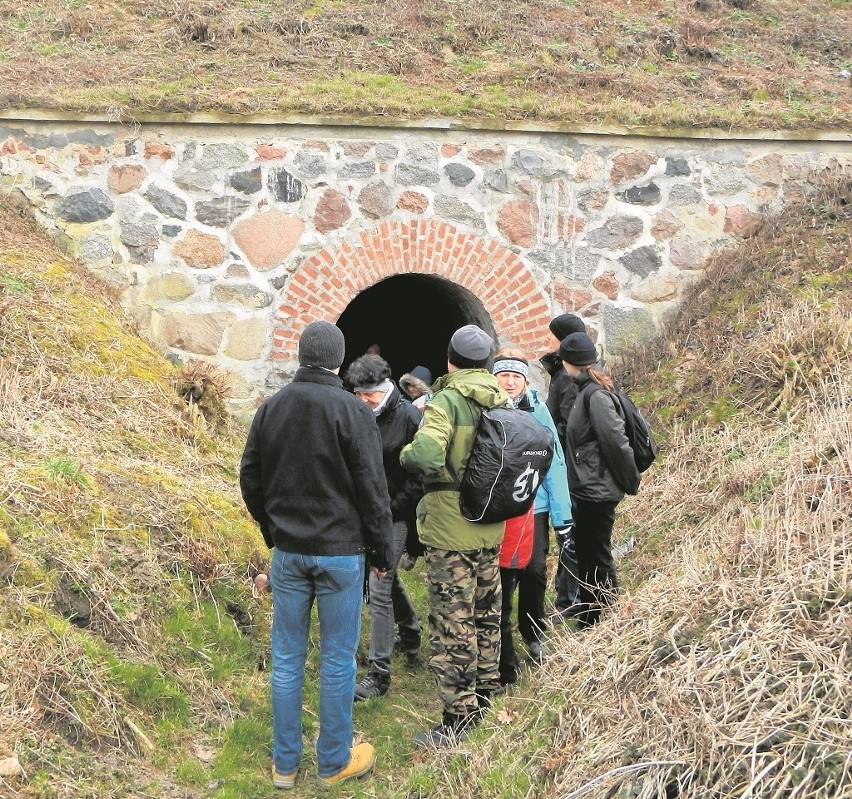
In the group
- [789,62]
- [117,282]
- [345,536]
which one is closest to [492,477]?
[345,536]

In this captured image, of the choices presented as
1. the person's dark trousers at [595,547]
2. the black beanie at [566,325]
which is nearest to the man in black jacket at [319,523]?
the person's dark trousers at [595,547]

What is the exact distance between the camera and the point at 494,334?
29.5 feet

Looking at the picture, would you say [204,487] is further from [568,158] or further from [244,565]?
[568,158]

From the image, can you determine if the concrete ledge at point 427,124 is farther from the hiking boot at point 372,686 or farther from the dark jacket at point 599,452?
the hiking boot at point 372,686

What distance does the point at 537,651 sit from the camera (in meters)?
5.40

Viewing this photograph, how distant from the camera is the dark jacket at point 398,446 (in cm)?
523

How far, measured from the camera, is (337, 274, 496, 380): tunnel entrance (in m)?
12.0

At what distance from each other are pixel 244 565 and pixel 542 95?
582 cm

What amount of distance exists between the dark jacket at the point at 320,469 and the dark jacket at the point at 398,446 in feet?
3.10

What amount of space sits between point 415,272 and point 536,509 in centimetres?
363

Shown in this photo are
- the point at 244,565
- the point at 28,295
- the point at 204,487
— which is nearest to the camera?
the point at 244,565

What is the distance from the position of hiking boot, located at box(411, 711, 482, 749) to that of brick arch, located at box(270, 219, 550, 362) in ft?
14.7

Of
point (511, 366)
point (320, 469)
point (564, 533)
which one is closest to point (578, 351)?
point (511, 366)

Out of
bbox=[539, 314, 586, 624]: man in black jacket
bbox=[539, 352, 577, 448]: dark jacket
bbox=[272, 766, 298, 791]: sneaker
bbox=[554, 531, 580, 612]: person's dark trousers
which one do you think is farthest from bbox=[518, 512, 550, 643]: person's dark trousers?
bbox=[272, 766, 298, 791]: sneaker
